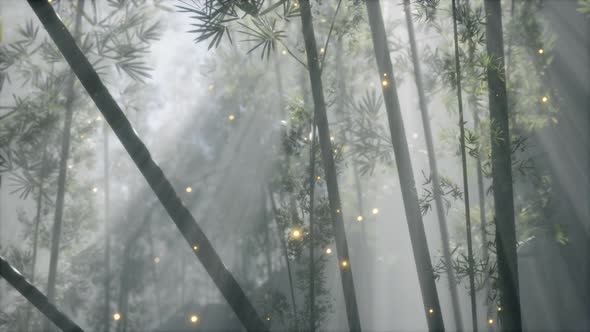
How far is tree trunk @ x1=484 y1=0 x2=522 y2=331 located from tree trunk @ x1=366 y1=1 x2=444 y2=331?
37cm

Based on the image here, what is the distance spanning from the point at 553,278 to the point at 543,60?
3178 mm

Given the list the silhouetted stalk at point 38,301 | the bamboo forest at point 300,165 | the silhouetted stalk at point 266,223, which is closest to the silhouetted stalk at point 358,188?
the bamboo forest at point 300,165

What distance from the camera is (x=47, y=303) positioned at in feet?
5.76

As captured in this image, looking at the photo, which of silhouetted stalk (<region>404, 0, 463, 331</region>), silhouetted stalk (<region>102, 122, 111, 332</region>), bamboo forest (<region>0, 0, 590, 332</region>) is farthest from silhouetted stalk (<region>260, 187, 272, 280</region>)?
silhouetted stalk (<region>404, 0, 463, 331</region>)

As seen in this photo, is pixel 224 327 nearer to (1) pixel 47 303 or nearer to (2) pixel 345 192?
(2) pixel 345 192

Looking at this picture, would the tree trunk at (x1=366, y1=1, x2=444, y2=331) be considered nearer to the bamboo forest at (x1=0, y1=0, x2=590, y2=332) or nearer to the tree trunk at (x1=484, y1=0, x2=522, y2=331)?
the bamboo forest at (x1=0, y1=0, x2=590, y2=332)

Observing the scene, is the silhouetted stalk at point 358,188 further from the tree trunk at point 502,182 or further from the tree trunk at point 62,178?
the tree trunk at point 62,178

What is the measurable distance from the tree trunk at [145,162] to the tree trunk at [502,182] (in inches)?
55.7

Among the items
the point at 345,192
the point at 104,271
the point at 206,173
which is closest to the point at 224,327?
the point at 104,271

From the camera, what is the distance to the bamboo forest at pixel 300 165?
2613mm

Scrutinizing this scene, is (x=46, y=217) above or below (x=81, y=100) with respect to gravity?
below

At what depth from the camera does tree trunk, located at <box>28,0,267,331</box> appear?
1822 mm

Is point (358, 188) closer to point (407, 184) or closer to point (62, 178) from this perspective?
point (407, 184)

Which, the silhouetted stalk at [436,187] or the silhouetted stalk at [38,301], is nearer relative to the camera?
the silhouetted stalk at [38,301]
